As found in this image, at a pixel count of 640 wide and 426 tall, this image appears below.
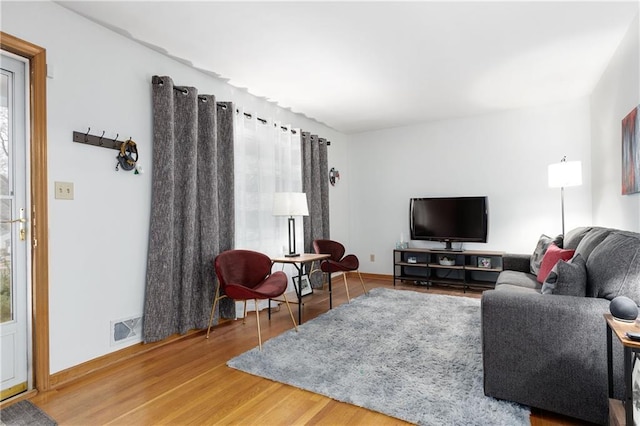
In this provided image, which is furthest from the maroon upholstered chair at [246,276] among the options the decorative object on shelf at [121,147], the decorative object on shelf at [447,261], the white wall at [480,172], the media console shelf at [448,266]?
the white wall at [480,172]

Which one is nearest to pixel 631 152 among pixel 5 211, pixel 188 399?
pixel 188 399

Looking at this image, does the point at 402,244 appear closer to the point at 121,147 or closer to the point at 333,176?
the point at 333,176

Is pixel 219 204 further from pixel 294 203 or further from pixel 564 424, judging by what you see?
pixel 564 424

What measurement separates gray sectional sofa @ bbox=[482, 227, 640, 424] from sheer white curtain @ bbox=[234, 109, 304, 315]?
8.24 ft

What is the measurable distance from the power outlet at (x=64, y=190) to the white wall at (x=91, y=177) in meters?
0.03

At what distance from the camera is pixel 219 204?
3400 millimetres

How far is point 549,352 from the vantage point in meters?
1.74

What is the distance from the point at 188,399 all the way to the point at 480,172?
4569mm

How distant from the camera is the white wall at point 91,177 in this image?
2234mm

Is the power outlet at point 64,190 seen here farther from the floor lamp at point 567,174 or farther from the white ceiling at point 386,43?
the floor lamp at point 567,174

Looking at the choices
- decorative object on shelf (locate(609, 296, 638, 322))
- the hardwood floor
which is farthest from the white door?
decorative object on shelf (locate(609, 296, 638, 322))

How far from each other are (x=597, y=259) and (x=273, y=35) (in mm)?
2605

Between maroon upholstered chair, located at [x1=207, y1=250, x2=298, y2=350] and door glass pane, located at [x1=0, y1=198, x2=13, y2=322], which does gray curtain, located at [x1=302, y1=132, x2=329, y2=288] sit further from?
door glass pane, located at [x1=0, y1=198, x2=13, y2=322]

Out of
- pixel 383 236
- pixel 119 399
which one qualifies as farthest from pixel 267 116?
pixel 119 399
